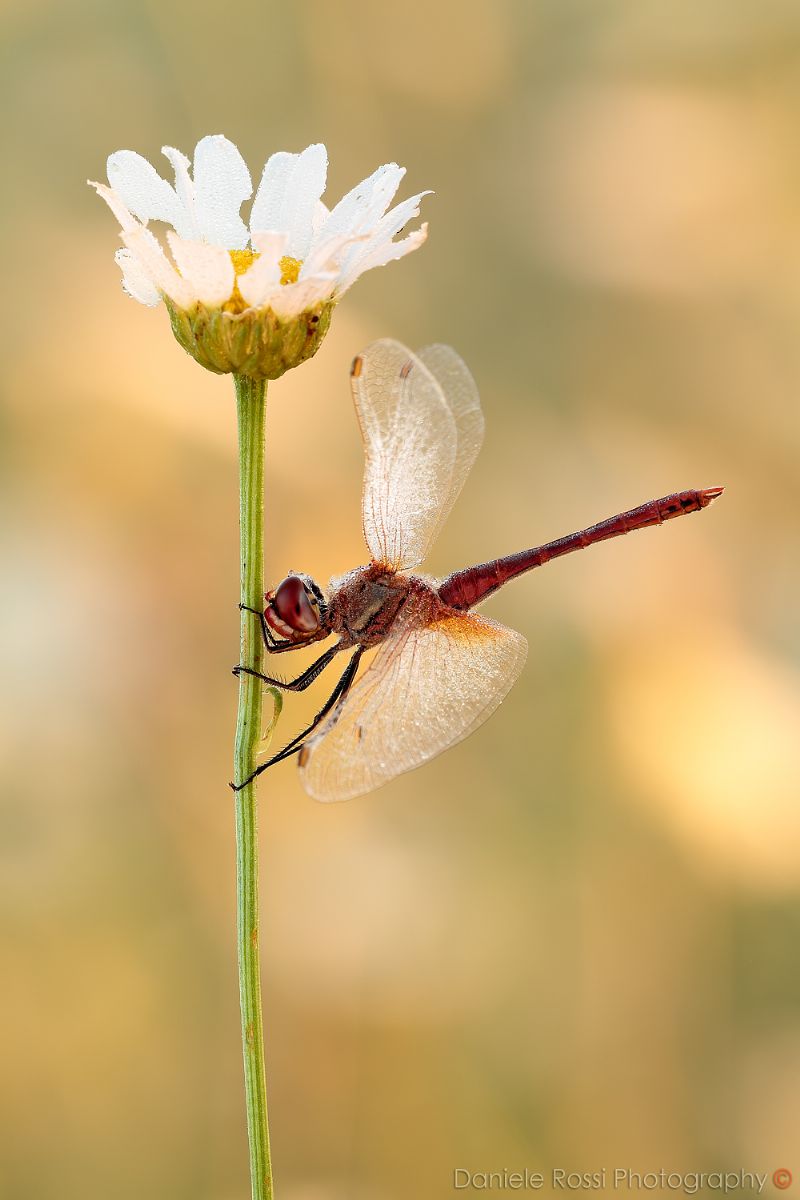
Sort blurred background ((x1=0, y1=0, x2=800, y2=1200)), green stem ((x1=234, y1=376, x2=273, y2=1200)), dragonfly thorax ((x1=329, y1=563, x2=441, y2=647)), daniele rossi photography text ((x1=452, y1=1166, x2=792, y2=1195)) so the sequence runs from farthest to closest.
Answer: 1. blurred background ((x1=0, y1=0, x2=800, y2=1200))
2. daniele rossi photography text ((x1=452, y1=1166, x2=792, y2=1195))
3. dragonfly thorax ((x1=329, y1=563, x2=441, y2=647))
4. green stem ((x1=234, y1=376, x2=273, y2=1200))

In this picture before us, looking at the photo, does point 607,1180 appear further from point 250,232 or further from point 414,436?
point 250,232

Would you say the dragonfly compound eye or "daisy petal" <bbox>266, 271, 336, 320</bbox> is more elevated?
"daisy petal" <bbox>266, 271, 336, 320</bbox>

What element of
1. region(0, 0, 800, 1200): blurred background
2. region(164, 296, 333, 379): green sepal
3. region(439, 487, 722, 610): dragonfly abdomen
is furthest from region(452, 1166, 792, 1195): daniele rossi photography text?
region(164, 296, 333, 379): green sepal

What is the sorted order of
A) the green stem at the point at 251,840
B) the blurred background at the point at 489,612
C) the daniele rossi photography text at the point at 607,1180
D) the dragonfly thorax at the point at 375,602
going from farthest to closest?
the blurred background at the point at 489,612, the daniele rossi photography text at the point at 607,1180, the dragonfly thorax at the point at 375,602, the green stem at the point at 251,840

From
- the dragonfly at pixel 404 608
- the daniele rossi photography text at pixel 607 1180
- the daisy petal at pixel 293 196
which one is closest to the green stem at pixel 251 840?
the dragonfly at pixel 404 608

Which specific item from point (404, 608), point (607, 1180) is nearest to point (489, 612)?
point (607, 1180)

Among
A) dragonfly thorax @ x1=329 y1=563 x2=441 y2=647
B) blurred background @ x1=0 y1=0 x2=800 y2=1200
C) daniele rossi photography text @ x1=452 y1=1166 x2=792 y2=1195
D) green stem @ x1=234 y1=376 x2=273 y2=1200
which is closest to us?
green stem @ x1=234 y1=376 x2=273 y2=1200

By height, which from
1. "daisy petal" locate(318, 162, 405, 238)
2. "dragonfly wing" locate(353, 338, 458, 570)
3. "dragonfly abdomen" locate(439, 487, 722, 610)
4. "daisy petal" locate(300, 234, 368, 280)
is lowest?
"dragonfly abdomen" locate(439, 487, 722, 610)

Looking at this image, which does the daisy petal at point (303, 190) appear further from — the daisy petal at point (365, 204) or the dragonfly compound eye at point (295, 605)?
the dragonfly compound eye at point (295, 605)

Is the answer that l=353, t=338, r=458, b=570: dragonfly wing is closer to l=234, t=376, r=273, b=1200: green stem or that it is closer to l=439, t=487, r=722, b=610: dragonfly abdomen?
l=439, t=487, r=722, b=610: dragonfly abdomen
